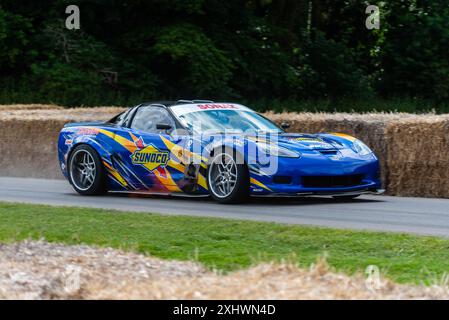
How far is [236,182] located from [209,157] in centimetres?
53

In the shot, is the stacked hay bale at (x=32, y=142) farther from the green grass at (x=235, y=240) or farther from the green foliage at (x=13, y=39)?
the green foliage at (x=13, y=39)

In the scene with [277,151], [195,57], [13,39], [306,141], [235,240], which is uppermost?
[13,39]

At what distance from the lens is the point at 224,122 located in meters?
14.1

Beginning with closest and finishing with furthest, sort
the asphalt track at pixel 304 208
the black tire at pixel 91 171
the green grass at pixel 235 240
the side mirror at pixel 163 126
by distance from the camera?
1. the green grass at pixel 235 240
2. the asphalt track at pixel 304 208
3. the side mirror at pixel 163 126
4. the black tire at pixel 91 171

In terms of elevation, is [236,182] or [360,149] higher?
[360,149]

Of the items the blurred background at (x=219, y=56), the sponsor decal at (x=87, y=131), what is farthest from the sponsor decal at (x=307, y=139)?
the blurred background at (x=219, y=56)

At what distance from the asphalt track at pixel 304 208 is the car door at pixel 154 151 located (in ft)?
0.91

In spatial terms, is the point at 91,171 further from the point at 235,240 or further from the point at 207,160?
the point at 235,240

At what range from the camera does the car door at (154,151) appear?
1388cm

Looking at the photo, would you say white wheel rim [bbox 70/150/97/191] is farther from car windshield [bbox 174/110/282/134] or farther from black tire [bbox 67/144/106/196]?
car windshield [bbox 174/110/282/134]

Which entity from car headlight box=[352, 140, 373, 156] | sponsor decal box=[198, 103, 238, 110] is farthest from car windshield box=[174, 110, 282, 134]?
car headlight box=[352, 140, 373, 156]

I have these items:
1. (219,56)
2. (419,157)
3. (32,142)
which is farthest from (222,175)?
(219,56)

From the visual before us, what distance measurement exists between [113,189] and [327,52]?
81.2ft
